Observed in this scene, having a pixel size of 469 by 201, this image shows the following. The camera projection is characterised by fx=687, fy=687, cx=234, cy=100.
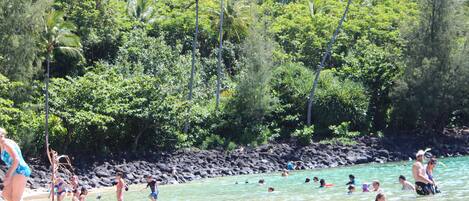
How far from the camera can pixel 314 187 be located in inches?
1069

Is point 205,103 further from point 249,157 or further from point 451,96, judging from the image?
point 451,96

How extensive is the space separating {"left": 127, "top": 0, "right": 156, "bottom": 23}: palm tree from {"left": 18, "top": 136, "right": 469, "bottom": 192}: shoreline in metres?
16.3

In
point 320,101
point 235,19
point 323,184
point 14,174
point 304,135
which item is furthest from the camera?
point 235,19

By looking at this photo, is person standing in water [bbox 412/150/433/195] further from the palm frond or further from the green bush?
the palm frond

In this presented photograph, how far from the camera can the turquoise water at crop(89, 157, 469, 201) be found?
73.6 feet

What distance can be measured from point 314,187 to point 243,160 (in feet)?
38.8

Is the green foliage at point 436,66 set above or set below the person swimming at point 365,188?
above

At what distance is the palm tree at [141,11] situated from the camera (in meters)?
52.2

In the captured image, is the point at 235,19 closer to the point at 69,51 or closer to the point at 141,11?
the point at 141,11

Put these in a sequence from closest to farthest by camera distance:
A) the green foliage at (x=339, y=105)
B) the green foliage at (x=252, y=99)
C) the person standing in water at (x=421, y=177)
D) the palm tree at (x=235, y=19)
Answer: the person standing in water at (x=421, y=177), the green foliage at (x=252, y=99), the green foliage at (x=339, y=105), the palm tree at (x=235, y=19)

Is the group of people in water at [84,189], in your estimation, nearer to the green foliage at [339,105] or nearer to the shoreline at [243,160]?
the shoreline at [243,160]

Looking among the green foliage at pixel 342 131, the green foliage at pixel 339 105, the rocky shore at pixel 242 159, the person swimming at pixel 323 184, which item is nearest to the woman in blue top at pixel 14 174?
the person swimming at pixel 323 184

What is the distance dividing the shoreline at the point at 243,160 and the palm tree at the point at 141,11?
53.6ft

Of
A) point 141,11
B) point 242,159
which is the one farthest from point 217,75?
point 141,11
